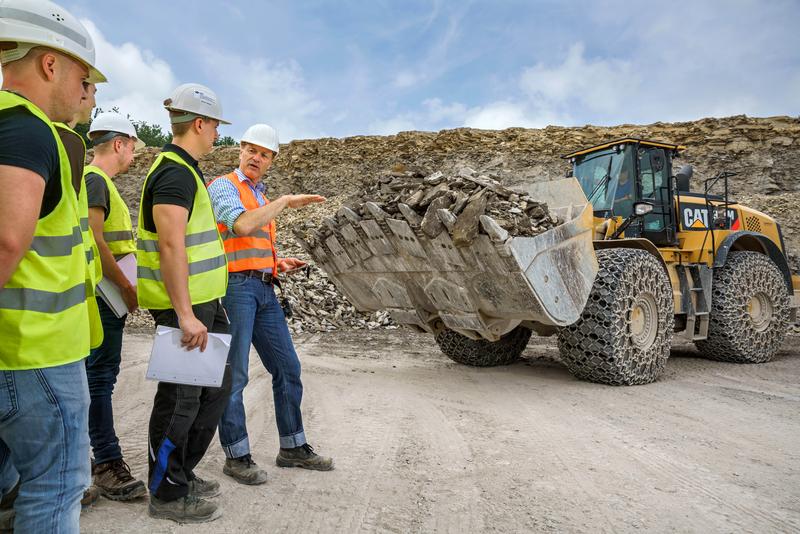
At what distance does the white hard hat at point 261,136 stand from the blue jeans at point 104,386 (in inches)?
46.2

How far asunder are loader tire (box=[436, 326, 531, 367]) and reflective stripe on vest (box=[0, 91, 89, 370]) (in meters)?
5.49

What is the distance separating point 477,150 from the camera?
21.6 metres

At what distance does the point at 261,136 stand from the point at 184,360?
1417mm

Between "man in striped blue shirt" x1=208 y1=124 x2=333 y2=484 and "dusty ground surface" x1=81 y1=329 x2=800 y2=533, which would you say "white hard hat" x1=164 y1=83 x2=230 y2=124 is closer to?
"man in striped blue shirt" x1=208 y1=124 x2=333 y2=484

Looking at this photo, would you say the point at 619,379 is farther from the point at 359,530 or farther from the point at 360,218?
the point at 359,530

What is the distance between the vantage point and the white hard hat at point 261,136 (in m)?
3.27

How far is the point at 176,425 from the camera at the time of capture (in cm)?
252

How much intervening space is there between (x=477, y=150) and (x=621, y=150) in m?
15.2

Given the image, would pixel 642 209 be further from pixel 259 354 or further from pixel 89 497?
pixel 89 497

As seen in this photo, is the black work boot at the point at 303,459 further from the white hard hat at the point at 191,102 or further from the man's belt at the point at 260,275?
the white hard hat at the point at 191,102

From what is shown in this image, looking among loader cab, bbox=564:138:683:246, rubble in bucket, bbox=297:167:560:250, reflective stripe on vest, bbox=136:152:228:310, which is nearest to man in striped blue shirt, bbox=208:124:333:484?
reflective stripe on vest, bbox=136:152:228:310

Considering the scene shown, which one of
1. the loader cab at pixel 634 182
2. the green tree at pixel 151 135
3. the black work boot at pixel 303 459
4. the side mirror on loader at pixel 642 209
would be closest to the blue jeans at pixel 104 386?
the black work boot at pixel 303 459

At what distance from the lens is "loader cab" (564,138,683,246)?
21.7ft

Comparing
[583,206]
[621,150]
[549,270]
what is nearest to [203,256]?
[549,270]
